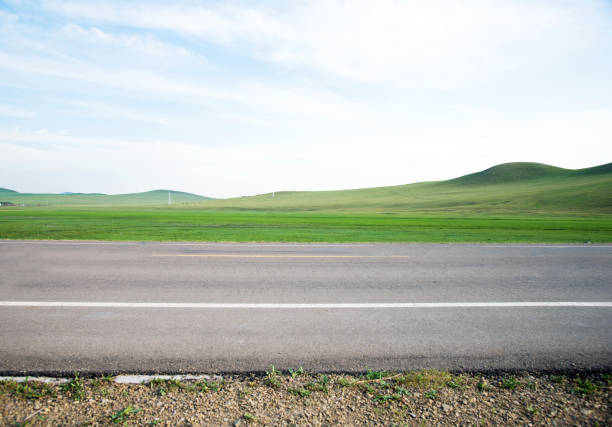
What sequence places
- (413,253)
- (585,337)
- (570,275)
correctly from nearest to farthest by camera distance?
(585,337), (570,275), (413,253)

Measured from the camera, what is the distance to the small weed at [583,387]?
10.9 ft

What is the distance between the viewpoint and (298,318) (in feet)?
16.6

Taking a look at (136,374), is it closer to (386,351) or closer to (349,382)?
(349,382)

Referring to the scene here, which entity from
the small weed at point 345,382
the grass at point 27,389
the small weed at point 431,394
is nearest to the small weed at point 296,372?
the small weed at point 345,382

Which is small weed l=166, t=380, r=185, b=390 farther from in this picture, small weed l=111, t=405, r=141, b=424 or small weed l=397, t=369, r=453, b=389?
small weed l=397, t=369, r=453, b=389

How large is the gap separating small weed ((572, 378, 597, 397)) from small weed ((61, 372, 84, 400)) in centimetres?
466

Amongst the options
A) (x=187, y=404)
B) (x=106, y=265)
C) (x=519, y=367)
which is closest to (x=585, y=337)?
(x=519, y=367)

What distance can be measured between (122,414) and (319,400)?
5.48 ft

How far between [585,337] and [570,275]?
13.3 ft

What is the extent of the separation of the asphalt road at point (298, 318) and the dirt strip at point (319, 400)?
0.86 ft

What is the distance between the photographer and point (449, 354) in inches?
158

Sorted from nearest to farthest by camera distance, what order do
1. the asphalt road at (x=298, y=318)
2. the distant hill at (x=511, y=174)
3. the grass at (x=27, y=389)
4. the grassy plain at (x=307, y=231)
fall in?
the grass at (x=27, y=389) < the asphalt road at (x=298, y=318) < the grassy plain at (x=307, y=231) < the distant hill at (x=511, y=174)

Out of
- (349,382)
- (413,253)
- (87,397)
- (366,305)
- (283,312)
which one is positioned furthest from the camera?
(413,253)

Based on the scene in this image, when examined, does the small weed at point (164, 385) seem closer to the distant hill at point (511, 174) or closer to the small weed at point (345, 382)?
the small weed at point (345, 382)
